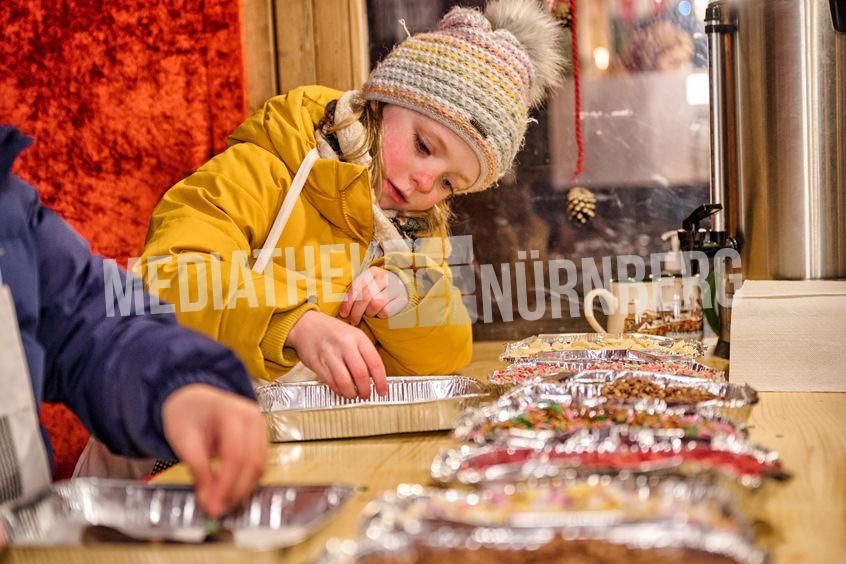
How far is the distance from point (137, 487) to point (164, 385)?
181 mm

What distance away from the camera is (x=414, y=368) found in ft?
6.42

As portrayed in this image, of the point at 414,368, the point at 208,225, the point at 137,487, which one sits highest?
the point at 208,225

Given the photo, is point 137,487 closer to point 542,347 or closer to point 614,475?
point 614,475

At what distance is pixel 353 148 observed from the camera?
6.10 feet

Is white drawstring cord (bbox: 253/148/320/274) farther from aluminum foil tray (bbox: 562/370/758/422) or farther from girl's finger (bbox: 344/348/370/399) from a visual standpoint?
aluminum foil tray (bbox: 562/370/758/422)

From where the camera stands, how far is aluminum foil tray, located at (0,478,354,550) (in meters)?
0.69

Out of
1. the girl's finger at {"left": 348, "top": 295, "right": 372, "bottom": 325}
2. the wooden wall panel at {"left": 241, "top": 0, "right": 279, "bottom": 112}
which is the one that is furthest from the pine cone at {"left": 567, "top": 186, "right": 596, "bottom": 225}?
the girl's finger at {"left": 348, "top": 295, "right": 372, "bottom": 325}

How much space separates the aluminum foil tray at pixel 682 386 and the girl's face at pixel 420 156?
26.1 inches

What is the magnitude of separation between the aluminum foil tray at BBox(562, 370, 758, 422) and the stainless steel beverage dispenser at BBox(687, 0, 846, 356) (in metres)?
0.66

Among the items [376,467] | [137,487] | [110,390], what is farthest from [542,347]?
[137,487]

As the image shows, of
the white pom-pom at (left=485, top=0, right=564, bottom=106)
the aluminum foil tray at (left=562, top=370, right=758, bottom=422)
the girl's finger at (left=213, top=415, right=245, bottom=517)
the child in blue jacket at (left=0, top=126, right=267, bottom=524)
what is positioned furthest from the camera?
the white pom-pom at (left=485, top=0, right=564, bottom=106)

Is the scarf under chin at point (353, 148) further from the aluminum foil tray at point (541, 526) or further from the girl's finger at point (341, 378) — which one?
the aluminum foil tray at point (541, 526)

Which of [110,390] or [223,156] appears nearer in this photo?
[110,390]

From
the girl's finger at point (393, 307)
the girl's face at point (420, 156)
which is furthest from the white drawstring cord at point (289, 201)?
the girl's finger at point (393, 307)
